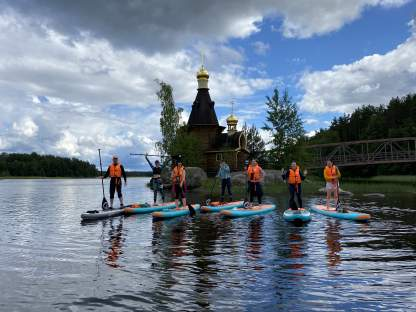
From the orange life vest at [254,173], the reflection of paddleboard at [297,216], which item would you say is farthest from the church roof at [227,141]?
the reflection of paddleboard at [297,216]

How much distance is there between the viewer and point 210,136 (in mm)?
71688

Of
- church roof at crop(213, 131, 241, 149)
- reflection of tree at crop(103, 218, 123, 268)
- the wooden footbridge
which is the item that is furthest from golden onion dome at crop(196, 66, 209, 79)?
reflection of tree at crop(103, 218, 123, 268)

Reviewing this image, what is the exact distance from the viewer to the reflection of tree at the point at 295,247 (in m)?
10.0

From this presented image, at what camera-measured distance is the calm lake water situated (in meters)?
7.45

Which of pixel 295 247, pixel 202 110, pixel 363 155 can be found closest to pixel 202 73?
pixel 202 110

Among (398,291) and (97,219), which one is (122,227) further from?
(398,291)

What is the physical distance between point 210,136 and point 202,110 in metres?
4.82

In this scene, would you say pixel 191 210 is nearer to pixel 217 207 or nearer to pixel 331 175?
pixel 217 207

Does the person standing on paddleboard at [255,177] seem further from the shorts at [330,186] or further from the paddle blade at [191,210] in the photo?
the paddle blade at [191,210]

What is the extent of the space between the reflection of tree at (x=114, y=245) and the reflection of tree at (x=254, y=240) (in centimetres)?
360

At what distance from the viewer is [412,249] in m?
11.8

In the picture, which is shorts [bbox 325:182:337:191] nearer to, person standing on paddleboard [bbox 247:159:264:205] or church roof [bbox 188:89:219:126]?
person standing on paddleboard [bbox 247:159:264:205]

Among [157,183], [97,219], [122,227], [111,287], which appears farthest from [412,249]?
[157,183]

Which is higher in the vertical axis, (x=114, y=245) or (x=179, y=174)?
(x=179, y=174)
